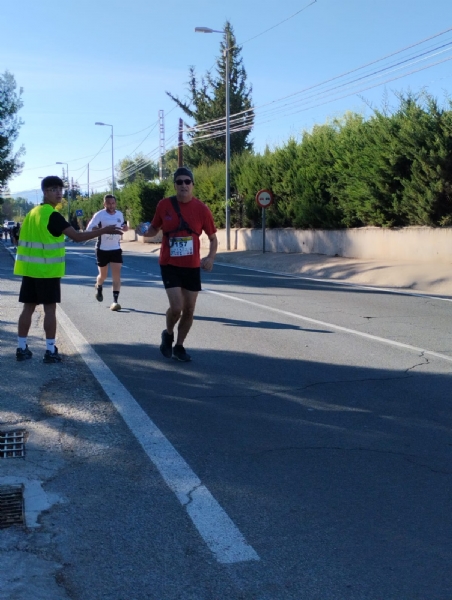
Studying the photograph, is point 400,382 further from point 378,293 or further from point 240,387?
point 378,293

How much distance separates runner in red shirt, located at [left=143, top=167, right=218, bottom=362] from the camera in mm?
7570

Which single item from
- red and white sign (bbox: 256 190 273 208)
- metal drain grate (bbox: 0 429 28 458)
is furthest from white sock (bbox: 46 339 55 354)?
red and white sign (bbox: 256 190 273 208)

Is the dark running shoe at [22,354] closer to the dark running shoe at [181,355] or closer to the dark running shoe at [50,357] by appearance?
the dark running shoe at [50,357]

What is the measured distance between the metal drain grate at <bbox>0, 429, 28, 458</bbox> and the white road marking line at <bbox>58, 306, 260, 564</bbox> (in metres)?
0.75

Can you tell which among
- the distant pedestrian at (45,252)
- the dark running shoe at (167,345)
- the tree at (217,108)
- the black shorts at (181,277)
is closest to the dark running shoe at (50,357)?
the distant pedestrian at (45,252)

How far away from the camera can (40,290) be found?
7.48 m

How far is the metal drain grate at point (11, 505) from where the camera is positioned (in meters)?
3.83

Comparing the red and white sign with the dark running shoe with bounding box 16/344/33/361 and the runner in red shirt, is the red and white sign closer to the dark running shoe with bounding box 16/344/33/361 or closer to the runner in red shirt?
the runner in red shirt

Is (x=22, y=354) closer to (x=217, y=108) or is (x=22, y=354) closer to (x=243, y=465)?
(x=243, y=465)

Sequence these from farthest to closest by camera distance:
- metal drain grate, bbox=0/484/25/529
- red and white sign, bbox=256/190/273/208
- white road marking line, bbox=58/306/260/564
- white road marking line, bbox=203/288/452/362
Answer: red and white sign, bbox=256/190/273/208 → white road marking line, bbox=203/288/452/362 → metal drain grate, bbox=0/484/25/529 → white road marking line, bbox=58/306/260/564

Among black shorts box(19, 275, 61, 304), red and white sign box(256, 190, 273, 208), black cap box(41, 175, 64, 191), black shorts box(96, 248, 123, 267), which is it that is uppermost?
red and white sign box(256, 190, 273, 208)

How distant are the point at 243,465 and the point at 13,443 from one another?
1.59 m

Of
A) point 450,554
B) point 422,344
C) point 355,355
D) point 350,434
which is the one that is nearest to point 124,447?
point 350,434

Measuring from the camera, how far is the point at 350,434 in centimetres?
529
